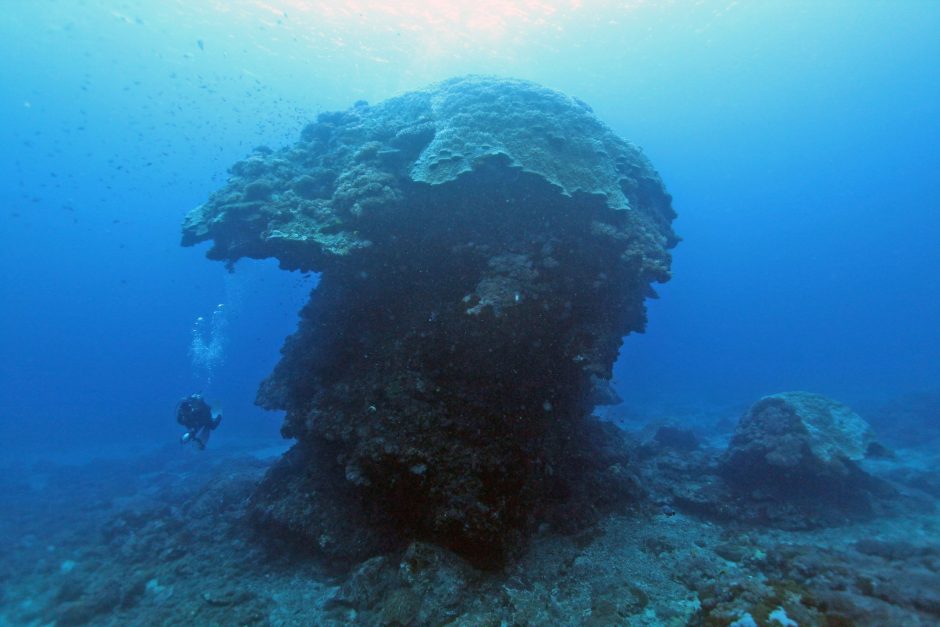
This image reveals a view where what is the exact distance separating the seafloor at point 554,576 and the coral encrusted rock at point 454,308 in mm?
692

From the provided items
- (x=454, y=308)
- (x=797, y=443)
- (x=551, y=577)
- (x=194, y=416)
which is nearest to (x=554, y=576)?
(x=551, y=577)

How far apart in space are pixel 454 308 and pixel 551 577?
15.5ft

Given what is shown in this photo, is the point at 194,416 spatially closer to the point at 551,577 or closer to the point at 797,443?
the point at 551,577

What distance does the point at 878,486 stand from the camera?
34.7 feet

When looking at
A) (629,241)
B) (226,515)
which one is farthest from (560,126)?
(226,515)

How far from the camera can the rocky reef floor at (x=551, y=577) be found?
507 cm

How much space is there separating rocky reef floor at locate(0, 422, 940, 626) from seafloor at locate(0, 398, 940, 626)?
0.03 metres

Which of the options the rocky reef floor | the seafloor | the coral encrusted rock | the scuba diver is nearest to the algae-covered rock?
the seafloor

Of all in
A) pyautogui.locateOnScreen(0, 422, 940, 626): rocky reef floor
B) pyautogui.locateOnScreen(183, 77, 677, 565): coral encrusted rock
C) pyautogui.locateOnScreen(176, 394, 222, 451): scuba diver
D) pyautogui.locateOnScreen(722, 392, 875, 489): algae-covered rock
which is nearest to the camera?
pyautogui.locateOnScreen(0, 422, 940, 626): rocky reef floor

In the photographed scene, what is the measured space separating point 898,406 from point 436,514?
3034 centimetres

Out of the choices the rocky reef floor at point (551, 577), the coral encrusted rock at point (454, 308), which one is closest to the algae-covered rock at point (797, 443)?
the rocky reef floor at point (551, 577)

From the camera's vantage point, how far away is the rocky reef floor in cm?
507

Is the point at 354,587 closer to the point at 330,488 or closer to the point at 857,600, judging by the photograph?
the point at 330,488

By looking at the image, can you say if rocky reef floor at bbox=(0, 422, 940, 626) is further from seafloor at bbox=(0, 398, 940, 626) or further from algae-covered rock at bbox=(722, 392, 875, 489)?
algae-covered rock at bbox=(722, 392, 875, 489)
